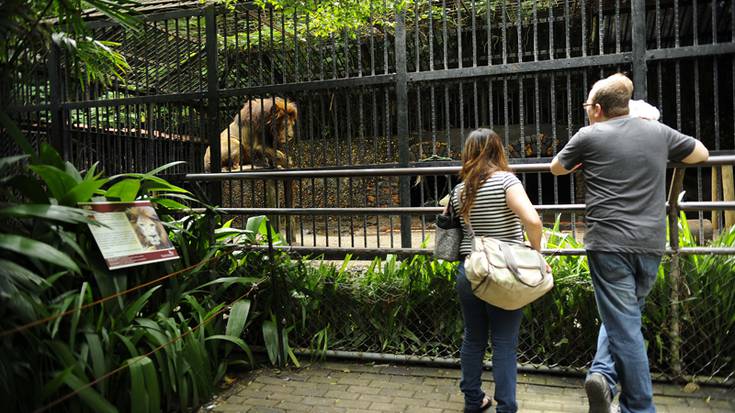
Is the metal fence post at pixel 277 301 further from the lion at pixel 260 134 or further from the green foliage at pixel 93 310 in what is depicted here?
the lion at pixel 260 134

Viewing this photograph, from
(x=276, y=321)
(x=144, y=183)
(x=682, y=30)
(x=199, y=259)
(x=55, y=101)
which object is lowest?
(x=276, y=321)

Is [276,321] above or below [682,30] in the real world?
below

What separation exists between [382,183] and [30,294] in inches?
347

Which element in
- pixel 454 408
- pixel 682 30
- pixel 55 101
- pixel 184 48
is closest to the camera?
pixel 454 408

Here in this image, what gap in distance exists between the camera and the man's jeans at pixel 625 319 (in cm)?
276

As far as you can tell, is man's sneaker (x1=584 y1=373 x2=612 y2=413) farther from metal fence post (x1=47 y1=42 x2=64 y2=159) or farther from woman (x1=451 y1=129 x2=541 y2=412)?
metal fence post (x1=47 y1=42 x2=64 y2=159)

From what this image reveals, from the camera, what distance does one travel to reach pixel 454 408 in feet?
10.6

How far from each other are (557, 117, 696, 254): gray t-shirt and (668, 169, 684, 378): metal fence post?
2.09 ft

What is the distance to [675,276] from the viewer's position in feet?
11.2

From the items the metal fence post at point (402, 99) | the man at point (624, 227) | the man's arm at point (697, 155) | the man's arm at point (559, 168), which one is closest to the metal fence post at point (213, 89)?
the metal fence post at point (402, 99)

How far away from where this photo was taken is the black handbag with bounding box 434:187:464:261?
3.05 meters

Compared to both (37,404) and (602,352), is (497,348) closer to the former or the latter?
(602,352)

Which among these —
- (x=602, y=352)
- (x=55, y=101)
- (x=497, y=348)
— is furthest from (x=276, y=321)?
(x=55, y=101)

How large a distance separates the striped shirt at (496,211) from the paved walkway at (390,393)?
3.42 feet
